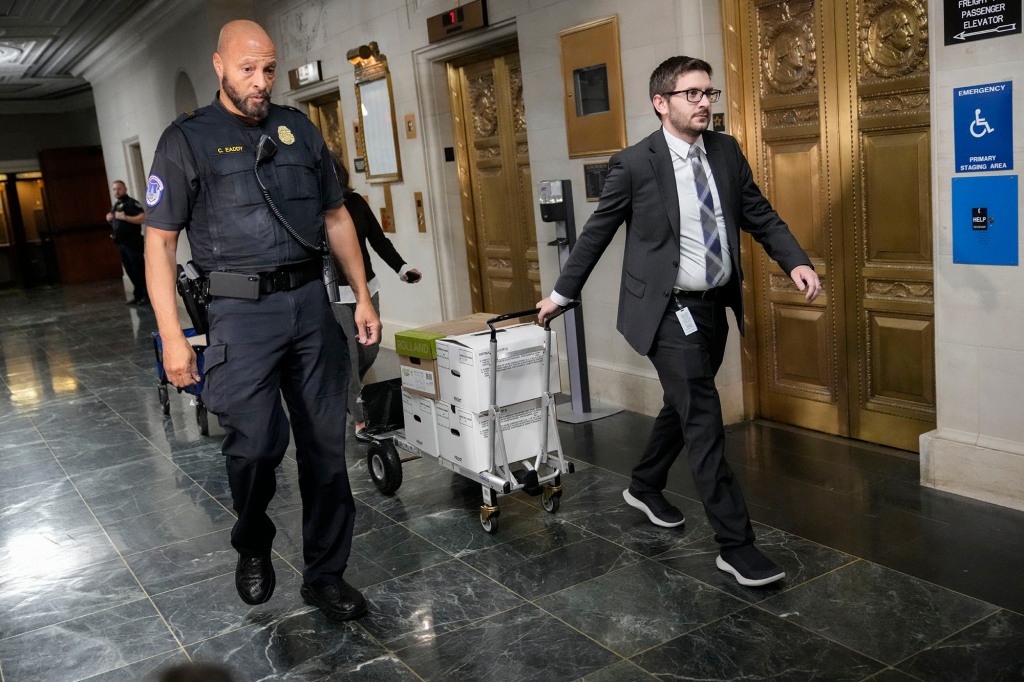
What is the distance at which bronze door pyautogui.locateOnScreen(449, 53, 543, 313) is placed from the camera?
6782mm

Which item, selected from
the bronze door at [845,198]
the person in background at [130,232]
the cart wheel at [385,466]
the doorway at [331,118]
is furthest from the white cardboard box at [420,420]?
the person in background at [130,232]

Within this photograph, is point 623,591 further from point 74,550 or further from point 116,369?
point 116,369

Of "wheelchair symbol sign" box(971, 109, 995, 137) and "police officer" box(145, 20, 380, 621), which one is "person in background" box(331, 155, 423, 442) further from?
"wheelchair symbol sign" box(971, 109, 995, 137)

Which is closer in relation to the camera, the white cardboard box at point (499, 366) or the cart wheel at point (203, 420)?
the white cardboard box at point (499, 366)

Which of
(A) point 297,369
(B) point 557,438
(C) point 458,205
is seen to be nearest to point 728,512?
(B) point 557,438

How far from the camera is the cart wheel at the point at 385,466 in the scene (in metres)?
4.52

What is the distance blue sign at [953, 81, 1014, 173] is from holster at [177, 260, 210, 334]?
9.22 ft

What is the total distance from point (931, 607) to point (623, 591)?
0.98 meters

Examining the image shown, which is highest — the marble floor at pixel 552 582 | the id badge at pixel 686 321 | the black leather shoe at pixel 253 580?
the id badge at pixel 686 321

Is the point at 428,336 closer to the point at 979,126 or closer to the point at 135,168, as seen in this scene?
the point at 979,126

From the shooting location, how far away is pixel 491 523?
3965mm

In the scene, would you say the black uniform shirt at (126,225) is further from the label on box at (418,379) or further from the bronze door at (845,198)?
the bronze door at (845,198)

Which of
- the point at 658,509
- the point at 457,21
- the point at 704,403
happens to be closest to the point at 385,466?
the point at 658,509

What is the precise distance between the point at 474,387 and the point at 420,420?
0.53m
